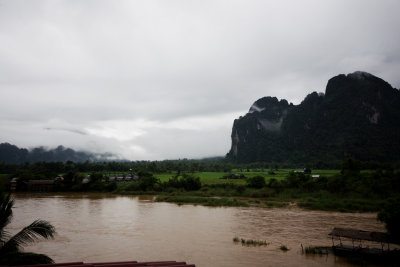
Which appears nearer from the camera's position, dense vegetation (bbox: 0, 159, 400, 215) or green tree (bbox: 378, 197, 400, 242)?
green tree (bbox: 378, 197, 400, 242)

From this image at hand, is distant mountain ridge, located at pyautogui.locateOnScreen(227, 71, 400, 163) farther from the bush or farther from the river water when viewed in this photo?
the river water

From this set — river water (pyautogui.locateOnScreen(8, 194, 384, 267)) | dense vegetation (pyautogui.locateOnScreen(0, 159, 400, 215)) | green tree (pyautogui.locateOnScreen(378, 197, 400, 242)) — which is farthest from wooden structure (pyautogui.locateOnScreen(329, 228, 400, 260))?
dense vegetation (pyautogui.locateOnScreen(0, 159, 400, 215))

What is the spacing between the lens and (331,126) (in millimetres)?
103375

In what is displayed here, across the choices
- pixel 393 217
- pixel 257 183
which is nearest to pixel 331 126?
pixel 257 183

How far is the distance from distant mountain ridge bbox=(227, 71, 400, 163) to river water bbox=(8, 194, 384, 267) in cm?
6731

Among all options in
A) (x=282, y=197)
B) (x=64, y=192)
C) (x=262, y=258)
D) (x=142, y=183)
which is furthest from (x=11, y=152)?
(x=262, y=258)

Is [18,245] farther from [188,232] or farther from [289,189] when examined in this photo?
[289,189]

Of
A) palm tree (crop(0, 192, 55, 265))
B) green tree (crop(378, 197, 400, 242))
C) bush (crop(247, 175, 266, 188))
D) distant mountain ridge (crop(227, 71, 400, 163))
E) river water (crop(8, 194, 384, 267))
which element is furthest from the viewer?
distant mountain ridge (crop(227, 71, 400, 163))

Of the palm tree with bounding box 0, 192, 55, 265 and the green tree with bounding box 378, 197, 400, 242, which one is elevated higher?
the palm tree with bounding box 0, 192, 55, 265

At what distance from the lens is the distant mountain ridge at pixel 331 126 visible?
281ft

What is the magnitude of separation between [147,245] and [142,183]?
27.6 metres

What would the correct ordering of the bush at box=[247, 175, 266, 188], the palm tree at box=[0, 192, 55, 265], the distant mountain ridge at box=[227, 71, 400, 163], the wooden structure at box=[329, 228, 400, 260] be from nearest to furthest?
the palm tree at box=[0, 192, 55, 265] < the wooden structure at box=[329, 228, 400, 260] < the bush at box=[247, 175, 266, 188] < the distant mountain ridge at box=[227, 71, 400, 163]

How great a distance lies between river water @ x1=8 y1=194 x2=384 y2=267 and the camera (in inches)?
508

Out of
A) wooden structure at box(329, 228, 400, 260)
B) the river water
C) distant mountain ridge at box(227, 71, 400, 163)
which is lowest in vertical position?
the river water
